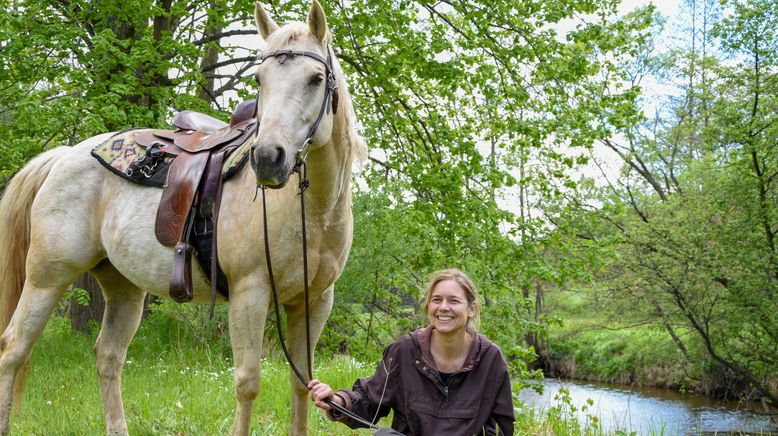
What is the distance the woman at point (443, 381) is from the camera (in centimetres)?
266

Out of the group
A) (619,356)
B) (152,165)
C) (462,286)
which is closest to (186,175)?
(152,165)

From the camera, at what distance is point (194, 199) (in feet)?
10.8

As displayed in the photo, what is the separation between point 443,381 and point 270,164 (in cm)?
115

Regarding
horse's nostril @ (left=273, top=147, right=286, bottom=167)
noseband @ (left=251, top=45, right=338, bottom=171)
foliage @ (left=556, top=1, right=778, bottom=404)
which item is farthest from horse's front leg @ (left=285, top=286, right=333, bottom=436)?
foliage @ (left=556, top=1, right=778, bottom=404)

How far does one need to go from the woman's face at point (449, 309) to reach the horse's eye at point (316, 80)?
3.28 ft

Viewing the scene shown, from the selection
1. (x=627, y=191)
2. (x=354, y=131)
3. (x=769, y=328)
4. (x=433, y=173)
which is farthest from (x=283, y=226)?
(x=627, y=191)

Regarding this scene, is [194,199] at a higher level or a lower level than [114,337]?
higher

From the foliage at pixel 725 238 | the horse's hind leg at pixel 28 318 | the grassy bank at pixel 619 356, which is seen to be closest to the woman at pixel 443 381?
the horse's hind leg at pixel 28 318

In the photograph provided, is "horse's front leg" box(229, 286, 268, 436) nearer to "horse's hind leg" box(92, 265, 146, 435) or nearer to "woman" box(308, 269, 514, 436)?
"woman" box(308, 269, 514, 436)

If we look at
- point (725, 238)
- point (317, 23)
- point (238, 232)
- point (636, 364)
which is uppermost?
point (725, 238)

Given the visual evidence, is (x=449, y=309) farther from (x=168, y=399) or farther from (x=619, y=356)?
(x=619, y=356)

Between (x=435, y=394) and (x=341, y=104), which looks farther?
(x=341, y=104)

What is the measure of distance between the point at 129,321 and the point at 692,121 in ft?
57.5

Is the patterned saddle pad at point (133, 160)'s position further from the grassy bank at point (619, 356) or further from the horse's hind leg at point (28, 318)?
the grassy bank at point (619, 356)
